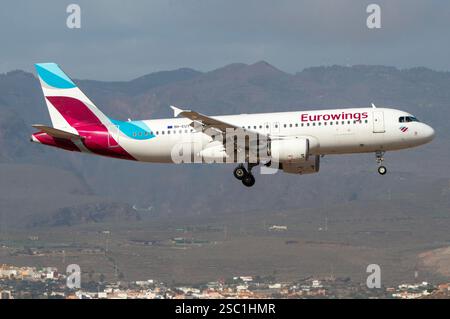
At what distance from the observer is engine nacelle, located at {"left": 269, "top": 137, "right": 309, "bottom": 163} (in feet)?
233

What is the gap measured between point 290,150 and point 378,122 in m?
6.42

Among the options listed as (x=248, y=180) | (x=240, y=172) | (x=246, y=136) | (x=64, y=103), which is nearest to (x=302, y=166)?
(x=248, y=180)

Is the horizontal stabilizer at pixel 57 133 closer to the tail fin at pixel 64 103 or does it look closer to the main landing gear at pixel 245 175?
the tail fin at pixel 64 103

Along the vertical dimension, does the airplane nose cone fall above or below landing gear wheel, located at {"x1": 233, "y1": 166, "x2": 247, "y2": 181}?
above

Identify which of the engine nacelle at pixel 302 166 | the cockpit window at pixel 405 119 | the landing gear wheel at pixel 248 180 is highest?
the cockpit window at pixel 405 119

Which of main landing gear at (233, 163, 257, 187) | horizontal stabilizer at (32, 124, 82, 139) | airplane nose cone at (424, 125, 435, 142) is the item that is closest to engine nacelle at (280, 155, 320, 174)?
main landing gear at (233, 163, 257, 187)

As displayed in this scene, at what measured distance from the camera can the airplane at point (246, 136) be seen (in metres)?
72.0

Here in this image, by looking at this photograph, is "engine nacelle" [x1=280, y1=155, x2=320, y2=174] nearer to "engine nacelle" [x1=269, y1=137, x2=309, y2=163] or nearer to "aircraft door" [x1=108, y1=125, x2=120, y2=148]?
"engine nacelle" [x1=269, y1=137, x2=309, y2=163]

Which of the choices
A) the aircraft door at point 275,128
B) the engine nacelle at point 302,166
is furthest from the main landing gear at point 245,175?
the aircraft door at point 275,128

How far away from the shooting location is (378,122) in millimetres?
72438

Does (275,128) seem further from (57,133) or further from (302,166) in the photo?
(57,133)

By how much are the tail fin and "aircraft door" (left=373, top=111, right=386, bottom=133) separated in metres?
19.2
